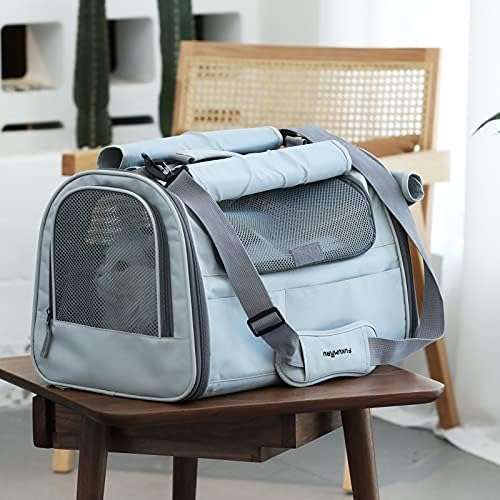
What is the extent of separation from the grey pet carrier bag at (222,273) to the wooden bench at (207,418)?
0.02 metres

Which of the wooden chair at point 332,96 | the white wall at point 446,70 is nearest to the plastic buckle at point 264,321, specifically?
the wooden chair at point 332,96

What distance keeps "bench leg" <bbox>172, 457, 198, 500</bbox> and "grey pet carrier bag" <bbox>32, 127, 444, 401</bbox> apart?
366mm

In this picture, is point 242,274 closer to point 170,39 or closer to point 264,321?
point 264,321

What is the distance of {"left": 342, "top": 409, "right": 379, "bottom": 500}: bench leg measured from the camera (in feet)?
4.80

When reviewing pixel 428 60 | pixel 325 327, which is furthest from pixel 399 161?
pixel 325 327

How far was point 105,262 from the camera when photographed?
4.35 ft

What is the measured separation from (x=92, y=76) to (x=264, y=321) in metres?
1.61

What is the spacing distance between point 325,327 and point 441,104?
122 cm

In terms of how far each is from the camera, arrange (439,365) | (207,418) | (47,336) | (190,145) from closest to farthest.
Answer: (207,418), (47,336), (190,145), (439,365)

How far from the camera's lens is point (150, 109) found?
9.77 ft

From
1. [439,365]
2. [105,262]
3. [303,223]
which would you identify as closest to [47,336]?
[105,262]

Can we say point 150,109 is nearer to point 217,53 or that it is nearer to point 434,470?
point 217,53

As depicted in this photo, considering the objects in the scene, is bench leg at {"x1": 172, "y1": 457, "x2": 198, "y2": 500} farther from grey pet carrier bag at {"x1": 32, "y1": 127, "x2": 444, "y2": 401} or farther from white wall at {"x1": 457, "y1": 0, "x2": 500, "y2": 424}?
white wall at {"x1": 457, "y1": 0, "x2": 500, "y2": 424}

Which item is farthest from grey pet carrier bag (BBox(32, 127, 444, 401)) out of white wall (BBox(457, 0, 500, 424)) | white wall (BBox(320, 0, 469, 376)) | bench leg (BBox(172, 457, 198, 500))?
white wall (BBox(320, 0, 469, 376))
